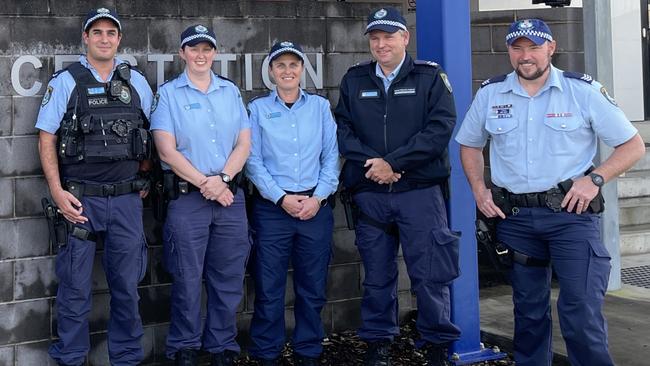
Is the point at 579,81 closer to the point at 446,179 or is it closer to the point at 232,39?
the point at 446,179

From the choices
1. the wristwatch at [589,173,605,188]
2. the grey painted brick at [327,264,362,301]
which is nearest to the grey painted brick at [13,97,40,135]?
the grey painted brick at [327,264,362,301]

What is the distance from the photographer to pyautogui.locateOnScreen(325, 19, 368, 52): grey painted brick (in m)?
5.77

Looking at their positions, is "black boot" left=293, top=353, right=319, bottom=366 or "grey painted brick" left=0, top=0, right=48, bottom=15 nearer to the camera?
"grey painted brick" left=0, top=0, right=48, bottom=15

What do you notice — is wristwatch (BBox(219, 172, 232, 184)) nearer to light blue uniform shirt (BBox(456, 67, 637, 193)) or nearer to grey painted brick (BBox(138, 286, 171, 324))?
grey painted brick (BBox(138, 286, 171, 324))

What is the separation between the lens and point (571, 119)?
172 inches

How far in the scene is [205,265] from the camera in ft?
16.5

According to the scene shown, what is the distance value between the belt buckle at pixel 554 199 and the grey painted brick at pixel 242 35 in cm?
207

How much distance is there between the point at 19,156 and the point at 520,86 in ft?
8.77

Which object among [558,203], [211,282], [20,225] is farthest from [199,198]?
[558,203]

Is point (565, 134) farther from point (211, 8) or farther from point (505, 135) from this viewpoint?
point (211, 8)

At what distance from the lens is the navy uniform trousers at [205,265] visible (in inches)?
191

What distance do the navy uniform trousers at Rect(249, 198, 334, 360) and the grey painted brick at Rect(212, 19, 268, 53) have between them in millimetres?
1002

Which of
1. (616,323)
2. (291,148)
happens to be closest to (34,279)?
(291,148)

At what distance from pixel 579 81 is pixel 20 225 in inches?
119
